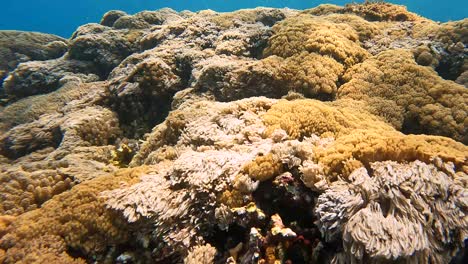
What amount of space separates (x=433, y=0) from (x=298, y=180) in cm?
10225

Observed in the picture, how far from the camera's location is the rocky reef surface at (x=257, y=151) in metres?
2.83

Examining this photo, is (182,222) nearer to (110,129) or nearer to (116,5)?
(110,129)

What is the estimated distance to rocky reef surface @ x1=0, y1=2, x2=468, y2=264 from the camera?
283 centimetres

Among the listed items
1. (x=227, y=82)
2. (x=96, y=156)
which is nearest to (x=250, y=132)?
(x=227, y=82)

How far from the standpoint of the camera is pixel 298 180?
335 centimetres

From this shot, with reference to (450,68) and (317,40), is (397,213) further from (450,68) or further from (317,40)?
(450,68)

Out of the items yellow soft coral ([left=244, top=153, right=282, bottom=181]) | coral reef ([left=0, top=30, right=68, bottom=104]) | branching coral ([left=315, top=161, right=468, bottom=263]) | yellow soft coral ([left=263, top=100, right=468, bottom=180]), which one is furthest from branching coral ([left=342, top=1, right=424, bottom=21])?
coral reef ([left=0, top=30, right=68, bottom=104])

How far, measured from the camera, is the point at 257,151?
3.78 metres

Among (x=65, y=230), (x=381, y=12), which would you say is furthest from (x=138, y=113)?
(x=381, y=12)

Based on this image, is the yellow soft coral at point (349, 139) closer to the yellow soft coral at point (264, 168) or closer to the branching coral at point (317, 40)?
the yellow soft coral at point (264, 168)

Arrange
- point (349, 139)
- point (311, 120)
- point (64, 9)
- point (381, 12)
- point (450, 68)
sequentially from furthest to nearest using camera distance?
point (64, 9)
point (381, 12)
point (450, 68)
point (311, 120)
point (349, 139)

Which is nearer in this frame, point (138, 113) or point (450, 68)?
point (450, 68)

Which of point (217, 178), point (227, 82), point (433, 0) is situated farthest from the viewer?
point (433, 0)

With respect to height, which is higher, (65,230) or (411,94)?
(411,94)
